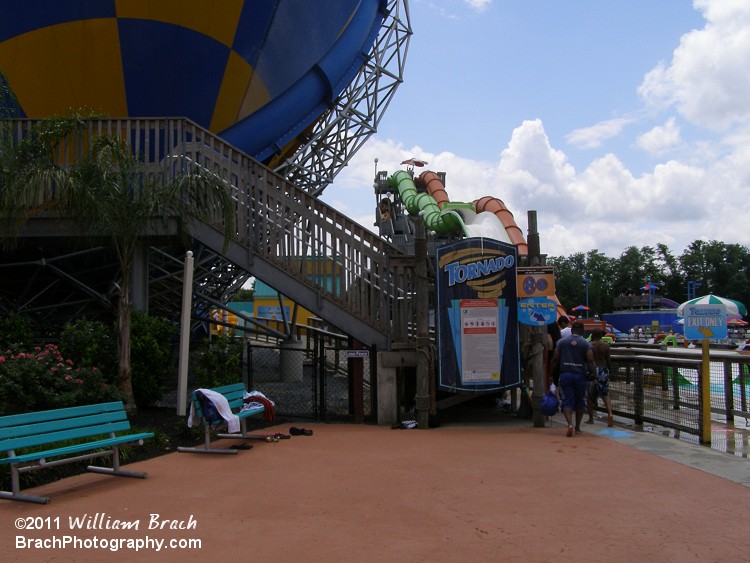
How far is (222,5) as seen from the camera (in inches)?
578

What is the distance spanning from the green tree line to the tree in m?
94.1

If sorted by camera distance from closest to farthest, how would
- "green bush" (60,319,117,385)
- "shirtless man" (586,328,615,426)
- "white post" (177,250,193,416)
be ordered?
"white post" (177,250,193,416) → "green bush" (60,319,117,385) → "shirtless man" (586,328,615,426)

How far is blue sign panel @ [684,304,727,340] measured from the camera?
915 centimetres

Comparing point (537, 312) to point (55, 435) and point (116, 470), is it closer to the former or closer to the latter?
point (116, 470)

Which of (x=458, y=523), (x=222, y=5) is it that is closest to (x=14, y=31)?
(x=222, y=5)

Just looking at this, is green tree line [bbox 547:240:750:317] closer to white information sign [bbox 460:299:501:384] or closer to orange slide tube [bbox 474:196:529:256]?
orange slide tube [bbox 474:196:529:256]

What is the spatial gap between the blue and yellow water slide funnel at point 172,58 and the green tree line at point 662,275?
3509 inches

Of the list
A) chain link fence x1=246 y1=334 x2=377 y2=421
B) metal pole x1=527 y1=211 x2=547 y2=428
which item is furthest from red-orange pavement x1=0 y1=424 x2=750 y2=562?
chain link fence x1=246 y1=334 x2=377 y2=421

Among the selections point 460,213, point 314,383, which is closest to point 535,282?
point 314,383

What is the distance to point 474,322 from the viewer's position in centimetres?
1105

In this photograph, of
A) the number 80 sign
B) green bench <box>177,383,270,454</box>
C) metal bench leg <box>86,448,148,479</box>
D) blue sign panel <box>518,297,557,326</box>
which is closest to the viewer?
metal bench leg <box>86,448,148,479</box>

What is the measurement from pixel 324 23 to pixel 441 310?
917 centimetres

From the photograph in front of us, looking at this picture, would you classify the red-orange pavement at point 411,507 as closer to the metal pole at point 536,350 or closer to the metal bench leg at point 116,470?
the metal bench leg at point 116,470

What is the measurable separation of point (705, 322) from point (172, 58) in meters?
11.5
